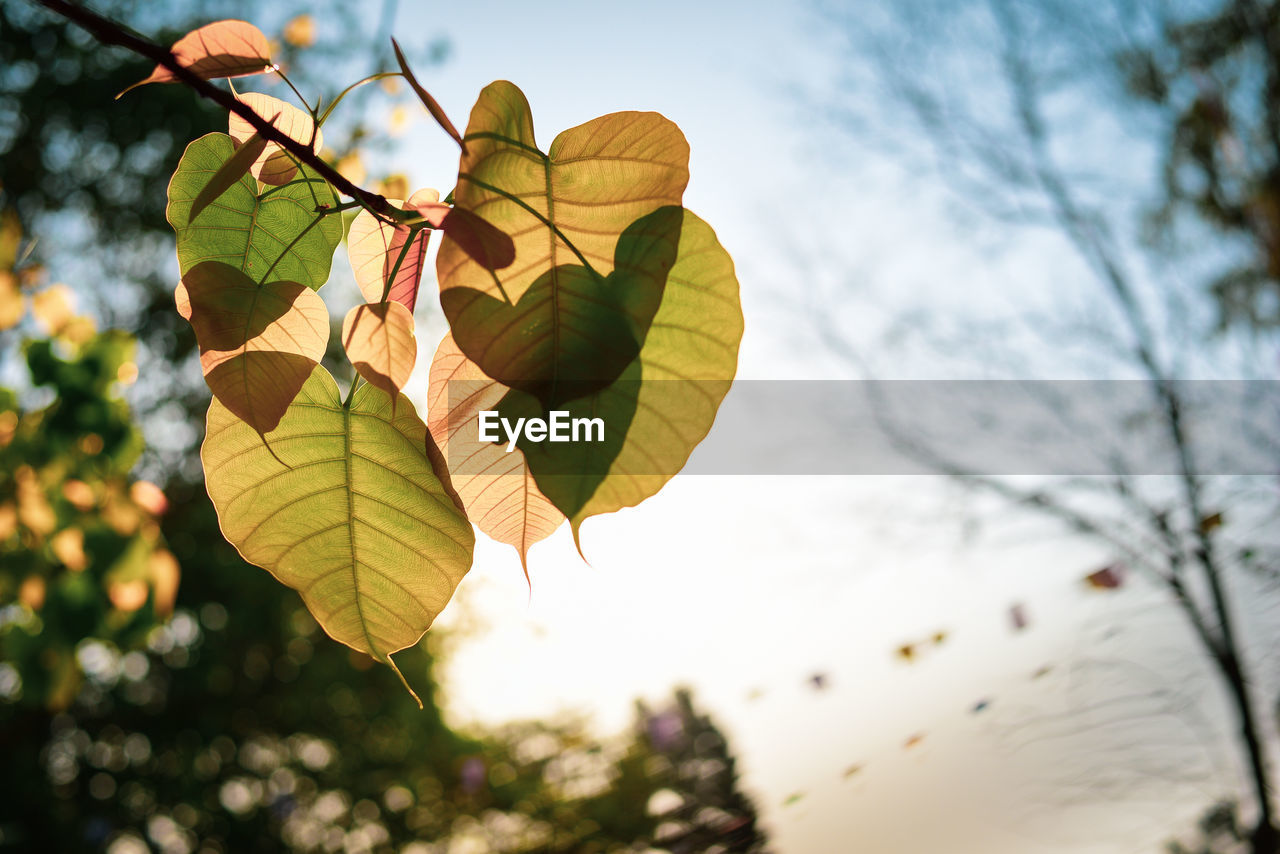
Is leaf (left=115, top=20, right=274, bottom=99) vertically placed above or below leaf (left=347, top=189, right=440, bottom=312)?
above

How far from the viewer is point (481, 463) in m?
0.26

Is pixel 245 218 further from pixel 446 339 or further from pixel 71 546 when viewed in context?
pixel 71 546

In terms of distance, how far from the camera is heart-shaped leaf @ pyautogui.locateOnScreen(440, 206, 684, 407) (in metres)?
0.21

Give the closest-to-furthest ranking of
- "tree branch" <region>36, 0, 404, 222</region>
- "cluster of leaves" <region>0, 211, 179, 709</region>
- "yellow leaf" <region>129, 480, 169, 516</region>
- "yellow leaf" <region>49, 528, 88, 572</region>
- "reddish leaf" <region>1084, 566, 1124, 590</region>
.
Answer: "tree branch" <region>36, 0, 404, 222</region>, "cluster of leaves" <region>0, 211, 179, 709</region>, "yellow leaf" <region>49, 528, 88, 572</region>, "yellow leaf" <region>129, 480, 169, 516</region>, "reddish leaf" <region>1084, 566, 1124, 590</region>

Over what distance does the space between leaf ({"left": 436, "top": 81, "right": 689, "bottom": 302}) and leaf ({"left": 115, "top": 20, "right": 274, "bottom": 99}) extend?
0.09 metres

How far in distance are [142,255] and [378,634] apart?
5596 mm

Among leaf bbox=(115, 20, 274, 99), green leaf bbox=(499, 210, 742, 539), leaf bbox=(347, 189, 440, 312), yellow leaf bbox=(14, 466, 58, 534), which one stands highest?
yellow leaf bbox=(14, 466, 58, 534)

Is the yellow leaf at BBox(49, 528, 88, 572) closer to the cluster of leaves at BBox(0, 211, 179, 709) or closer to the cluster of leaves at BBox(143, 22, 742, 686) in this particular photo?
the cluster of leaves at BBox(0, 211, 179, 709)

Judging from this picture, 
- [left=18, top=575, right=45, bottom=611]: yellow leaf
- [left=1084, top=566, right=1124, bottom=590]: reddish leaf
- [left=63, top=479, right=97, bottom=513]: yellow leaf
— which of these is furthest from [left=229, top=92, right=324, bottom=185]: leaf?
[left=1084, top=566, right=1124, bottom=590]: reddish leaf

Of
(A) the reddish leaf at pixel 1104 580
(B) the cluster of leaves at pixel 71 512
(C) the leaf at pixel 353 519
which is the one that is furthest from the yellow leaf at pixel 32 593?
(A) the reddish leaf at pixel 1104 580

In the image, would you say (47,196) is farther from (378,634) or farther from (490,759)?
(378,634)

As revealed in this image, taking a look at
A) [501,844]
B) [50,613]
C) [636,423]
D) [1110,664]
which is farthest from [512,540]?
[501,844]

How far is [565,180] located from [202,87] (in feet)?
0.35

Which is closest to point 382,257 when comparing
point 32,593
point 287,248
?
point 287,248
